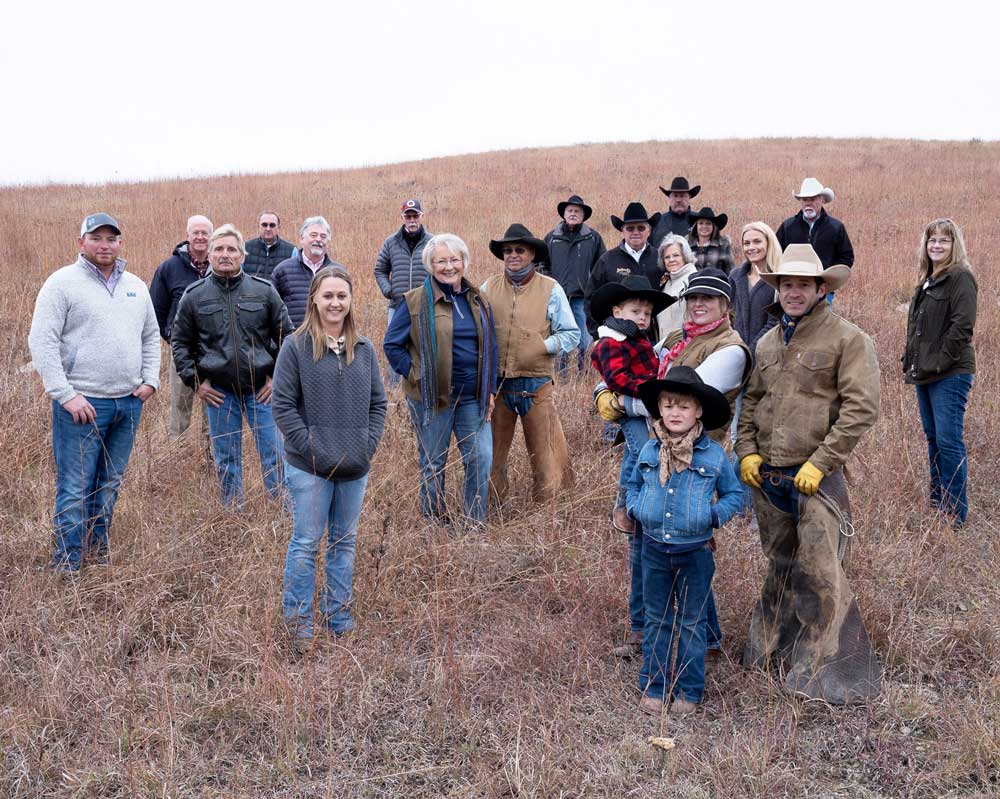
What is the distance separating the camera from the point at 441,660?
395 centimetres

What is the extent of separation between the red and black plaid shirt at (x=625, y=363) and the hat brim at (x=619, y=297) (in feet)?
0.63

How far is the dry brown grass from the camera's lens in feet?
10.8

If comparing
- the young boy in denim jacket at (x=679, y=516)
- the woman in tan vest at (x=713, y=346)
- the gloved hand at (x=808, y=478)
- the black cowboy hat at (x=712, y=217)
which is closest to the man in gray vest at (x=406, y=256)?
the black cowboy hat at (x=712, y=217)

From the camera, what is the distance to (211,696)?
3709 millimetres

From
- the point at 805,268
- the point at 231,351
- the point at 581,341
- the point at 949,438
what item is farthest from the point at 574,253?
the point at 805,268

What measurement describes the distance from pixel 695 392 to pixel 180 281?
14.3 ft

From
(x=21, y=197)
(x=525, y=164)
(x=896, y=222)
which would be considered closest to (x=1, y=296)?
(x=21, y=197)

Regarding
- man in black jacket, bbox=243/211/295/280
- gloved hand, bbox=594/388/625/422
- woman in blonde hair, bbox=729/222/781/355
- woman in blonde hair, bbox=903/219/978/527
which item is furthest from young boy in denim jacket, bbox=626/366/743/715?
man in black jacket, bbox=243/211/295/280

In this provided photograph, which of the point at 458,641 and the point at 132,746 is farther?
the point at 458,641

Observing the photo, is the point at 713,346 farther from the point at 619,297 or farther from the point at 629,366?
the point at 619,297

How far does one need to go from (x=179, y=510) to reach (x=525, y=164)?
2199 cm

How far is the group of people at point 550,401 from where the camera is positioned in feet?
12.1

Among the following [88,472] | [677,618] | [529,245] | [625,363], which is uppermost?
[529,245]

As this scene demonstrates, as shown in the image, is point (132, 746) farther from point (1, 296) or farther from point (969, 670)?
point (1, 296)
